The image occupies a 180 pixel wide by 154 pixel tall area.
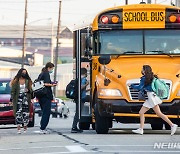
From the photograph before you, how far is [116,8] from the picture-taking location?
18.8 m

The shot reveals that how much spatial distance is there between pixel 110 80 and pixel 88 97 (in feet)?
5.72

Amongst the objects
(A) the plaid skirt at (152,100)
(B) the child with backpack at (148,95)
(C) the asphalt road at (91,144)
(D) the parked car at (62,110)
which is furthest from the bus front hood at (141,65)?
(D) the parked car at (62,110)

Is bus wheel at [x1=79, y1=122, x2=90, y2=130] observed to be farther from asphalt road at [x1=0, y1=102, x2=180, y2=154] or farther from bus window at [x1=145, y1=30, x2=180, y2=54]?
bus window at [x1=145, y1=30, x2=180, y2=54]

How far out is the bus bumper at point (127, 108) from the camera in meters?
17.6

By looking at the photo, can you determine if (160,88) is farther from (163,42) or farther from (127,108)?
(163,42)

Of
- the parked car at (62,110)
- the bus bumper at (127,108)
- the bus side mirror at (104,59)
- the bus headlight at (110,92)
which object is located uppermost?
the bus side mirror at (104,59)

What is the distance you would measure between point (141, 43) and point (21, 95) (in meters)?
3.31

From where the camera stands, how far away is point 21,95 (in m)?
19.8

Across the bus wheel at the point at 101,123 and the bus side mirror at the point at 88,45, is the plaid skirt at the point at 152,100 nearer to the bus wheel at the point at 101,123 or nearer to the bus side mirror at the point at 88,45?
the bus wheel at the point at 101,123

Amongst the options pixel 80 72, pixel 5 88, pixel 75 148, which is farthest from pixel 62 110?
pixel 75 148

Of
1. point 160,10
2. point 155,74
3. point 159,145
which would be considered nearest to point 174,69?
point 155,74

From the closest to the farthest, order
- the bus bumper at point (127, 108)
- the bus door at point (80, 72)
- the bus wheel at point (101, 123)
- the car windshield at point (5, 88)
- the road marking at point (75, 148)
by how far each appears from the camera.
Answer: the road marking at point (75, 148)
the bus bumper at point (127, 108)
the bus wheel at point (101, 123)
the bus door at point (80, 72)
the car windshield at point (5, 88)

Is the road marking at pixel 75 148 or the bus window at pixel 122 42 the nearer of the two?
the road marking at pixel 75 148

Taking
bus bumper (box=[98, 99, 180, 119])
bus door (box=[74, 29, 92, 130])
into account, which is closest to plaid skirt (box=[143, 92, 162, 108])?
bus bumper (box=[98, 99, 180, 119])
